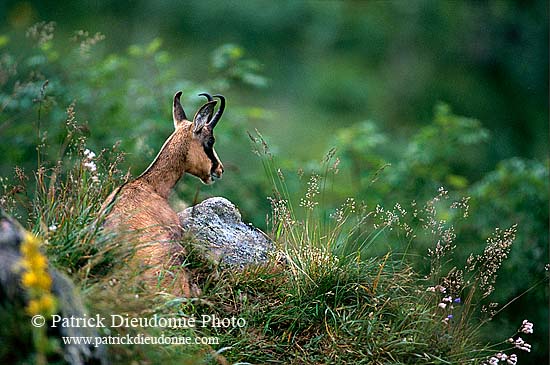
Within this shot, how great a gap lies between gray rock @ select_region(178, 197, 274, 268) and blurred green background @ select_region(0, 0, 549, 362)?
3.84 meters

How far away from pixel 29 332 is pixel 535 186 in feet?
29.8

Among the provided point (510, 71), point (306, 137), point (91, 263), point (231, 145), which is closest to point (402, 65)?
point (510, 71)

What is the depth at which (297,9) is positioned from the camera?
22.9 metres

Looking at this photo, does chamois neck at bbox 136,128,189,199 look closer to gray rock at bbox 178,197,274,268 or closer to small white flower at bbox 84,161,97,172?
gray rock at bbox 178,197,274,268

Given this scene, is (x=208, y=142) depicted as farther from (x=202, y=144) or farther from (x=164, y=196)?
(x=164, y=196)

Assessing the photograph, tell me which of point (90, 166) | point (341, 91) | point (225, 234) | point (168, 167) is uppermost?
point (90, 166)

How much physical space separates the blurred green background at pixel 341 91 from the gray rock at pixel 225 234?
384 cm

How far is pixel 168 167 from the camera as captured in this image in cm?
617

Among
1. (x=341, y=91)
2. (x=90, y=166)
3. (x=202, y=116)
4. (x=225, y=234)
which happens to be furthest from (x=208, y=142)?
(x=341, y=91)

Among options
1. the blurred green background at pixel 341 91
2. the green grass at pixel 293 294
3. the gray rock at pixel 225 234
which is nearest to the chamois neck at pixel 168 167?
the gray rock at pixel 225 234

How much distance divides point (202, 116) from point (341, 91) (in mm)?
16020

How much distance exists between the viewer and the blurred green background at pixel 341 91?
11242mm

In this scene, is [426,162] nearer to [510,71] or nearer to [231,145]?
[231,145]

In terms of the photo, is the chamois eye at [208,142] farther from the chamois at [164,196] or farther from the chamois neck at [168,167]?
the chamois neck at [168,167]
